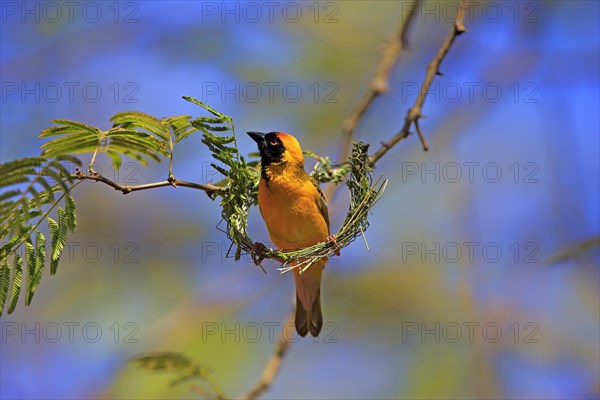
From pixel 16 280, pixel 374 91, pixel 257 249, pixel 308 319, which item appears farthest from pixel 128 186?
pixel 308 319

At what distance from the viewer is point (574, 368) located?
6395 mm

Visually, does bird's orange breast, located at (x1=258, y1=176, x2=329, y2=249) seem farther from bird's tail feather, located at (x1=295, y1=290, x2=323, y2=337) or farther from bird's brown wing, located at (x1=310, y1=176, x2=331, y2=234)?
bird's tail feather, located at (x1=295, y1=290, x2=323, y2=337)

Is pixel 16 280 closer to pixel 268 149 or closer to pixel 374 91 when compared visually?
pixel 268 149

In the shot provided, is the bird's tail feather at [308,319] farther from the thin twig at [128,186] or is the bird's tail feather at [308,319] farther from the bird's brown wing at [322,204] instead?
the thin twig at [128,186]

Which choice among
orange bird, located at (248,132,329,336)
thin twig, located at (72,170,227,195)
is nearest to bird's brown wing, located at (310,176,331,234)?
orange bird, located at (248,132,329,336)

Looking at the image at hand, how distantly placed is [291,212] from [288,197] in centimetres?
10

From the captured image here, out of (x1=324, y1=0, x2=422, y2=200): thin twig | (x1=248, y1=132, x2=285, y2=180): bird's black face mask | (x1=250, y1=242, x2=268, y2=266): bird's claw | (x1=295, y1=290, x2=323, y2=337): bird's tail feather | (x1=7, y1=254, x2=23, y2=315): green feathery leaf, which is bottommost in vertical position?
(x1=7, y1=254, x2=23, y2=315): green feathery leaf

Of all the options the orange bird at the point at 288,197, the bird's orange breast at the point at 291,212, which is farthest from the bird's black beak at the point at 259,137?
the bird's orange breast at the point at 291,212

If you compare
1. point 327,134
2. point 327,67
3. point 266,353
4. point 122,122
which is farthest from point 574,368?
point 122,122

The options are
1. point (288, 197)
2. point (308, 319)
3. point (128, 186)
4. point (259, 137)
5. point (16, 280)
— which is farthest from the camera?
point (308, 319)

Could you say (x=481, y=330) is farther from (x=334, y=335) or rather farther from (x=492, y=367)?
(x=334, y=335)

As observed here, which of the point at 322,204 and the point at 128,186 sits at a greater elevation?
the point at 322,204

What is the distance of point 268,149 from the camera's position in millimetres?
4309

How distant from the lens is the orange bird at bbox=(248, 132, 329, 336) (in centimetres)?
420
